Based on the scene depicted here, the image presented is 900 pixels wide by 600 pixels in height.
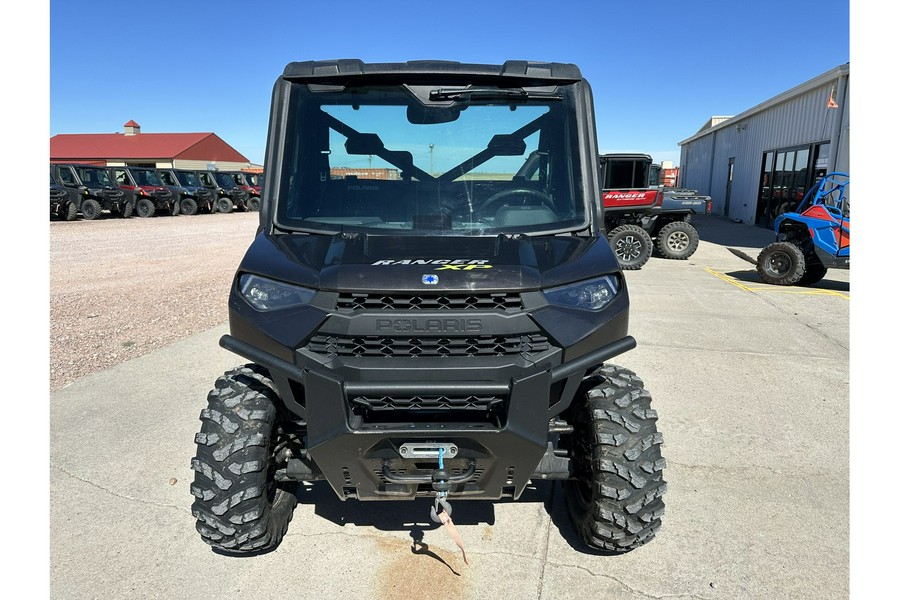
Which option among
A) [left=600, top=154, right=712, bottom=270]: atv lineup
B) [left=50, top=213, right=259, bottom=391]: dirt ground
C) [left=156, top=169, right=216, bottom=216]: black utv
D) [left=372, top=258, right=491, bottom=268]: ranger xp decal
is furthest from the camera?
[left=156, top=169, right=216, bottom=216]: black utv

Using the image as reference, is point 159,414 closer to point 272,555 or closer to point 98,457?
point 98,457

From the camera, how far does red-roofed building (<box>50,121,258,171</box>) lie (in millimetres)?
50688

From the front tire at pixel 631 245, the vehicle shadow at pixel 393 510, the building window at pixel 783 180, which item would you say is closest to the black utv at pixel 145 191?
the front tire at pixel 631 245

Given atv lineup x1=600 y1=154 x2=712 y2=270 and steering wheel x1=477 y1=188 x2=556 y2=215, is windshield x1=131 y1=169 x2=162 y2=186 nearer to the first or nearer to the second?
atv lineup x1=600 y1=154 x2=712 y2=270

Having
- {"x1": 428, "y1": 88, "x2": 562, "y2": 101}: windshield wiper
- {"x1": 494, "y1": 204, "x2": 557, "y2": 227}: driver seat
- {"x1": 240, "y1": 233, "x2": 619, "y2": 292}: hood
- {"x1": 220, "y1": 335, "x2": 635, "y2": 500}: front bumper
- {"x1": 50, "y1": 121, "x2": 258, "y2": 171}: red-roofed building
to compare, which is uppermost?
{"x1": 50, "y1": 121, "x2": 258, "y2": 171}: red-roofed building

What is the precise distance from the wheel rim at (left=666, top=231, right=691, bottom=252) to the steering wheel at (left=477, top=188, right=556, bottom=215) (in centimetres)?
1130

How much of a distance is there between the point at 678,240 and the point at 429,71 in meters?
11.7

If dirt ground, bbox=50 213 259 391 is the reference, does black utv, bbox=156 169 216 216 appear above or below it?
above

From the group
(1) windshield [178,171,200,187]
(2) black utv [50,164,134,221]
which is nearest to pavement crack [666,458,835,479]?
(2) black utv [50,164,134,221]

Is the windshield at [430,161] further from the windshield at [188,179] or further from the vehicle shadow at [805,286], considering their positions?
the windshield at [188,179]

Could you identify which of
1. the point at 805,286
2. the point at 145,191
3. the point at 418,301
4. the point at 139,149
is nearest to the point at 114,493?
the point at 418,301

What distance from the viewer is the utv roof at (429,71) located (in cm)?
268
